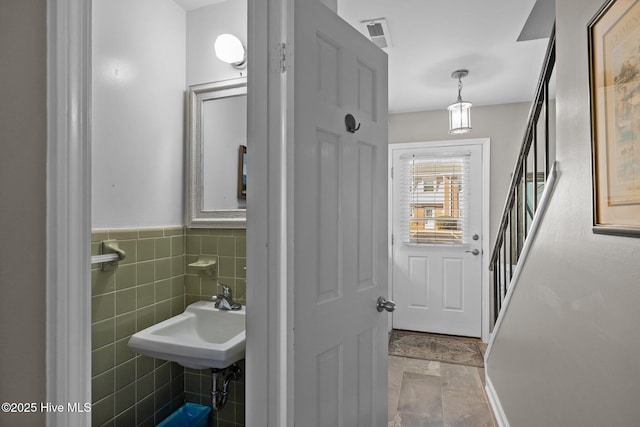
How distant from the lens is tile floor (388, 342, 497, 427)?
7.30 feet

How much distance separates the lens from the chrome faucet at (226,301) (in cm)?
179

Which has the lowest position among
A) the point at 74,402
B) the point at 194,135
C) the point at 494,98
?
the point at 74,402

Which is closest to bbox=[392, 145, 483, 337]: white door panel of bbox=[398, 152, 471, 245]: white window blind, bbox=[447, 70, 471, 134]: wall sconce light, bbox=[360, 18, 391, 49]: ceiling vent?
bbox=[398, 152, 471, 245]: white window blind

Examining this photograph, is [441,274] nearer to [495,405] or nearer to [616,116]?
[495,405]

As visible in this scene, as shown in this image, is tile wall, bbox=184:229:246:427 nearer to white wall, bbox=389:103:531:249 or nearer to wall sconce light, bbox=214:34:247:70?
→ wall sconce light, bbox=214:34:247:70

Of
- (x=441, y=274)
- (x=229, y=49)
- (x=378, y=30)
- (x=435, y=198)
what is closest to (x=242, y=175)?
(x=229, y=49)

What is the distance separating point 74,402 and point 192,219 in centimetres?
145

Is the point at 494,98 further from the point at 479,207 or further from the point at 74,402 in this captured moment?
the point at 74,402

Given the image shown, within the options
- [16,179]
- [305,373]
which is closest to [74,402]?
[16,179]

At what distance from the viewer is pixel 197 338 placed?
5.86ft

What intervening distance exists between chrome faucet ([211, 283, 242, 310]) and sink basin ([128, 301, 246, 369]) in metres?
0.02

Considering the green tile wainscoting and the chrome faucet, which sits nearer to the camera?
the green tile wainscoting

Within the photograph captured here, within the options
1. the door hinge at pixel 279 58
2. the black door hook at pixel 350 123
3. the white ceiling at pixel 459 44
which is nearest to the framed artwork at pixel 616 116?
the black door hook at pixel 350 123

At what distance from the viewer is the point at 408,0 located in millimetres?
1907
